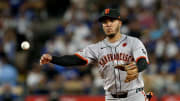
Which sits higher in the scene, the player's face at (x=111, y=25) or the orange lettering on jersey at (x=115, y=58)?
the player's face at (x=111, y=25)

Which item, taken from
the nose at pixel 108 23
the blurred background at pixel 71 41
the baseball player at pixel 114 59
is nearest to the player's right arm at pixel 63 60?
the baseball player at pixel 114 59

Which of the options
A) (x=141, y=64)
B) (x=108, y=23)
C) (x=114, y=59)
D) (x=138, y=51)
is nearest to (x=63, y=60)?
(x=114, y=59)

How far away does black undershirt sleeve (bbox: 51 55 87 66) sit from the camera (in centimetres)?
508

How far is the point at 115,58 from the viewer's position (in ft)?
16.7

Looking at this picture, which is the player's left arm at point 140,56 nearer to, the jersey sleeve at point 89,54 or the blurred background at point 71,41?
the jersey sleeve at point 89,54

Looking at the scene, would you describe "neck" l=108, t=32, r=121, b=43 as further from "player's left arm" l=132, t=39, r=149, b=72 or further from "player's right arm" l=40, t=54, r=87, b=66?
"player's right arm" l=40, t=54, r=87, b=66

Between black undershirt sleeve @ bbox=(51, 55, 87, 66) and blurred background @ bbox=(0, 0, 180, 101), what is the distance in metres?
2.82

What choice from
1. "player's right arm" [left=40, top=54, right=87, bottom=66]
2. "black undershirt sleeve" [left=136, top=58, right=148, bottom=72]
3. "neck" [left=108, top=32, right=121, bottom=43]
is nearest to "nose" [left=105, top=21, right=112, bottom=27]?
"neck" [left=108, top=32, right=121, bottom=43]

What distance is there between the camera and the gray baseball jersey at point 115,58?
5.02 meters

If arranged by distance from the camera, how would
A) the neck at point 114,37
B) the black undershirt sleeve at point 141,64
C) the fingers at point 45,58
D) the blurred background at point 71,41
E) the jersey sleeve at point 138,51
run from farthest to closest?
1. the blurred background at point 71,41
2. the neck at point 114,37
3. the fingers at point 45,58
4. the jersey sleeve at point 138,51
5. the black undershirt sleeve at point 141,64

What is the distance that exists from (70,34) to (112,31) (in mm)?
6684

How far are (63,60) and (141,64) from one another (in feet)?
4.10

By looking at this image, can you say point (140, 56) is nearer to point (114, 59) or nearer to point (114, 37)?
point (114, 59)

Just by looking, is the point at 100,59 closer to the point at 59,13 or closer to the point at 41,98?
the point at 41,98
